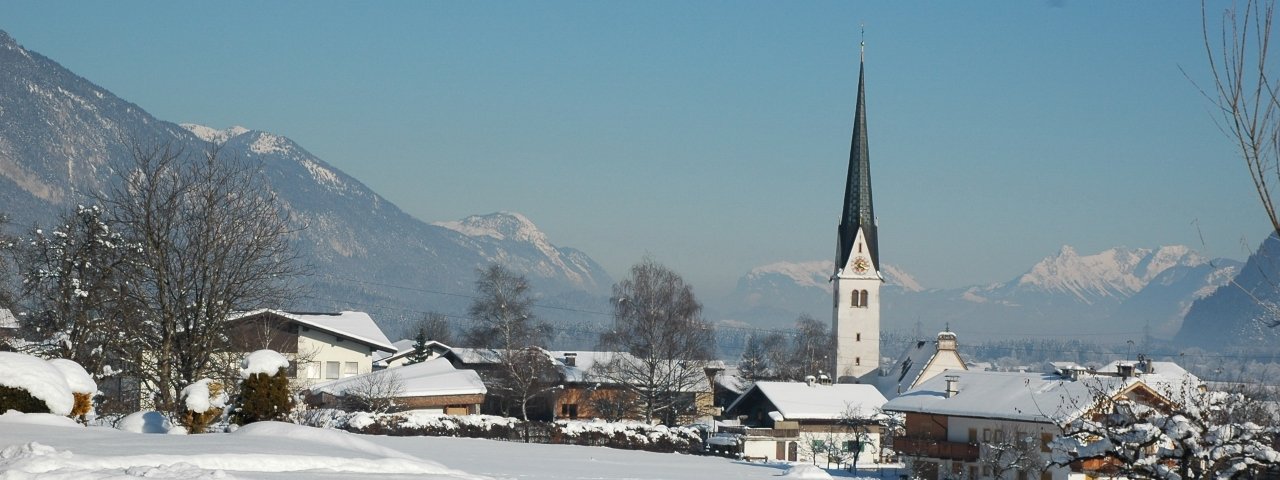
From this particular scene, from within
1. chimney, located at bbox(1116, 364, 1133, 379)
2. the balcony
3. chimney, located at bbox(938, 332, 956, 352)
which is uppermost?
chimney, located at bbox(938, 332, 956, 352)

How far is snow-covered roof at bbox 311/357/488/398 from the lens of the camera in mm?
50562

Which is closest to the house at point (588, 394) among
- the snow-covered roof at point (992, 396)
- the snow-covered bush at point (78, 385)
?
the snow-covered roof at point (992, 396)

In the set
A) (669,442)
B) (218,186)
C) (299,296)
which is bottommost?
(669,442)

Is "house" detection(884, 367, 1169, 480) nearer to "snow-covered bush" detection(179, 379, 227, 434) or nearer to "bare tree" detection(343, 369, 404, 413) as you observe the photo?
"bare tree" detection(343, 369, 404, 413)

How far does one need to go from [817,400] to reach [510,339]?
13.8 meters

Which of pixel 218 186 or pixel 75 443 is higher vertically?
pixel 218 186

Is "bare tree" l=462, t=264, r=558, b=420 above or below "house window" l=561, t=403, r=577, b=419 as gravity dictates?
above

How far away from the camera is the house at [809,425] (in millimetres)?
55844

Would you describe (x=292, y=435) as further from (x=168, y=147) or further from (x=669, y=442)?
(x=669, y=442)

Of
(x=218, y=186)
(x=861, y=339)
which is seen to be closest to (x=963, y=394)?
(x=218, y=186)

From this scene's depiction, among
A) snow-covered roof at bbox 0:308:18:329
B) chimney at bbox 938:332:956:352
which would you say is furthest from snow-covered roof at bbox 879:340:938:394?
snow-covered roof at bbox 0:308:18:329

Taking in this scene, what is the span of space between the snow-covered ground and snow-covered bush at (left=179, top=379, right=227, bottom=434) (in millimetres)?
1040

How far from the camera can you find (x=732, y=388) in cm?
8050

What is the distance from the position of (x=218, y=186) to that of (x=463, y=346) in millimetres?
41815
